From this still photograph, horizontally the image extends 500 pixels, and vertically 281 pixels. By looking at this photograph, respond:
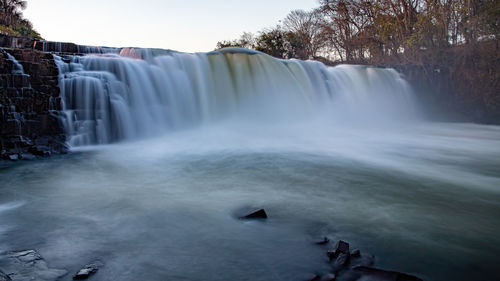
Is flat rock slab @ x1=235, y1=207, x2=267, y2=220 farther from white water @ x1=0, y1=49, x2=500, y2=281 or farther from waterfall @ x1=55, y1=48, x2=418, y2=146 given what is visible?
waterfall @ x1=55, y1=48, x2=418, y2=146

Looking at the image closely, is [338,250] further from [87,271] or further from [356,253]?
[87,271]

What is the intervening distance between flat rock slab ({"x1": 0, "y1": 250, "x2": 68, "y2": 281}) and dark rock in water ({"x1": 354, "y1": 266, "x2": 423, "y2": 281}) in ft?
6.50

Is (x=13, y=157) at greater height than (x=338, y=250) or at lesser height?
greater

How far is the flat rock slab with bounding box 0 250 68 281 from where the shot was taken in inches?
80.4

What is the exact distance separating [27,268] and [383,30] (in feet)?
78.2

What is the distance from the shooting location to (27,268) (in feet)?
7.02

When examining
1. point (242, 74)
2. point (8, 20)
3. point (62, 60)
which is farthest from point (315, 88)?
point (8, 20)

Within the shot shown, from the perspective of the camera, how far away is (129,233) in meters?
2.81

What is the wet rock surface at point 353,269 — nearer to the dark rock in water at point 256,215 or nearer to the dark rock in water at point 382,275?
the dark rock in water at point 382,275

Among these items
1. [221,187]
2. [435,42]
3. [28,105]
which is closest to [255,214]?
[221,187]

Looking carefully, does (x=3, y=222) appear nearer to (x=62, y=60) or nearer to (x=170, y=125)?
(x=62, y=60)

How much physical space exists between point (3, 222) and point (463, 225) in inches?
174

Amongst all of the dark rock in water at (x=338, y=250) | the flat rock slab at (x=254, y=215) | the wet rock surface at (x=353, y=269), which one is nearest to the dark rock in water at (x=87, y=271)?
the flat rock slab at (x=254, y=215)

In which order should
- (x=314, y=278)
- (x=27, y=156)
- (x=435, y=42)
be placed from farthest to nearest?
(x=435, y=42) < (x=27, y=156) < (x=314, y=278)
